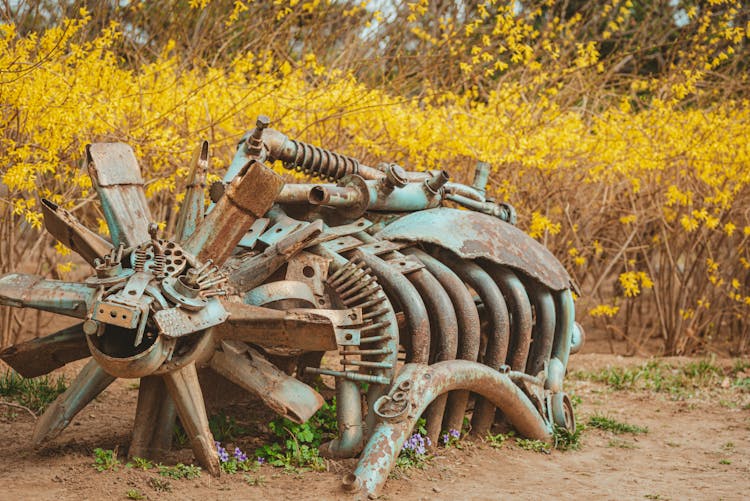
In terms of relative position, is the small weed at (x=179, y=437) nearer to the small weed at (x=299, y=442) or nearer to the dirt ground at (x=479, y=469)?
the dirt ground at (x=479, y=469)

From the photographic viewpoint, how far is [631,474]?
5223mm

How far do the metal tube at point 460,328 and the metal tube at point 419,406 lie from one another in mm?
142

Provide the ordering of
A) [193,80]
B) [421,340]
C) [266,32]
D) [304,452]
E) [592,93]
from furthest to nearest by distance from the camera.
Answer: [592,93], [266,32], [193,80], [421,340], [304,452]

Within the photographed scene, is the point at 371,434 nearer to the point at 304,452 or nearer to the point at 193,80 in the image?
the point at 304,452

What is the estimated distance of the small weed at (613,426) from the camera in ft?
20.9

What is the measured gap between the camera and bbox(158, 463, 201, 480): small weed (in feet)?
14.1

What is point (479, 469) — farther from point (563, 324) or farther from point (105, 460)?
point (105, 460)

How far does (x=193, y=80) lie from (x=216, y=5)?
4.19 feet

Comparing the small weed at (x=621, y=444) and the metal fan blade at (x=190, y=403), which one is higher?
the metal fan blade at (x=190, y=403)

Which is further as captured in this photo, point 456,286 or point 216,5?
point 216,5

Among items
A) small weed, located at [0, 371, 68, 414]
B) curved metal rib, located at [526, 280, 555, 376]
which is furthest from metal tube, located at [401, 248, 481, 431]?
small weed, located at [0, 371, 68, 414]

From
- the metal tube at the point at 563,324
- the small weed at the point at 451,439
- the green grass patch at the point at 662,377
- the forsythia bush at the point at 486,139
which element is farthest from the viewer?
the green grass patch at the point at 662,377

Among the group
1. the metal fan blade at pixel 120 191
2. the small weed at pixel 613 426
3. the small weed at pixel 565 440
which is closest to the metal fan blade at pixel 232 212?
the metal fan blade at pixel 120 191

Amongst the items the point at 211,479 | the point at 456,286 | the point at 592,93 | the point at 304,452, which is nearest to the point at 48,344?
the point at 211,479
